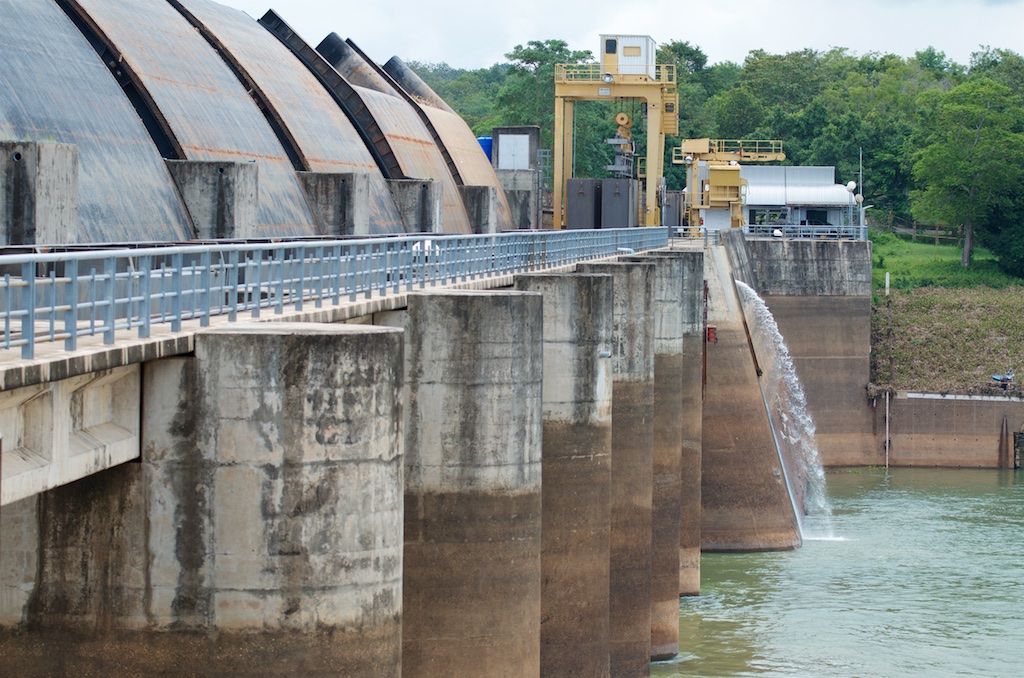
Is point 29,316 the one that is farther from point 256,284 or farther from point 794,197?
point 794,197

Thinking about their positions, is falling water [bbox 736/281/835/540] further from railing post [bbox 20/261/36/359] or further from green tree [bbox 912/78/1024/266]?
railing post [bbox 20/261/36/359]

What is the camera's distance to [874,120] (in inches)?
4264

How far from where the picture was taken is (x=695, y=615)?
117 ft

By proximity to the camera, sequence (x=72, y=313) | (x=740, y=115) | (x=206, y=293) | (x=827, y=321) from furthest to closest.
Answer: (x=740, y=115), (x=827, y=321), (x=206, y=293), (x=72, y=313)

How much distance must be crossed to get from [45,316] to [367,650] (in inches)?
163

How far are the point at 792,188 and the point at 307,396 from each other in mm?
67533

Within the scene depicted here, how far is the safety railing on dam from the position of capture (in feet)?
39.6

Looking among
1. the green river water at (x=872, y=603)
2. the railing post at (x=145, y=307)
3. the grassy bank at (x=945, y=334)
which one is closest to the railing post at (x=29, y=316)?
the railing post at (x=145, y=307)

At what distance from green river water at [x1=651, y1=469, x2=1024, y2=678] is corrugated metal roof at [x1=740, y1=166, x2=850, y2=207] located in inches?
1120

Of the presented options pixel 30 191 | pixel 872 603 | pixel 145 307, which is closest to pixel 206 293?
pixel 145 307

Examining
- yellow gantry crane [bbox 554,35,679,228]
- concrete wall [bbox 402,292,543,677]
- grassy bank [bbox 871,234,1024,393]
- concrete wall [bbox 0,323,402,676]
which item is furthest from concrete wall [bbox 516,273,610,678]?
grassy bank [bbox 871,234,1024,393]

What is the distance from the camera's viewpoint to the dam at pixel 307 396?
12.9m

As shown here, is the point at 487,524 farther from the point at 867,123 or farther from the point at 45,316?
the point at 867,123

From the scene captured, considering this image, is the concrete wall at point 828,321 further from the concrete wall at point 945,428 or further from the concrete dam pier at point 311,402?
the concrete dam pier at point 311,402
